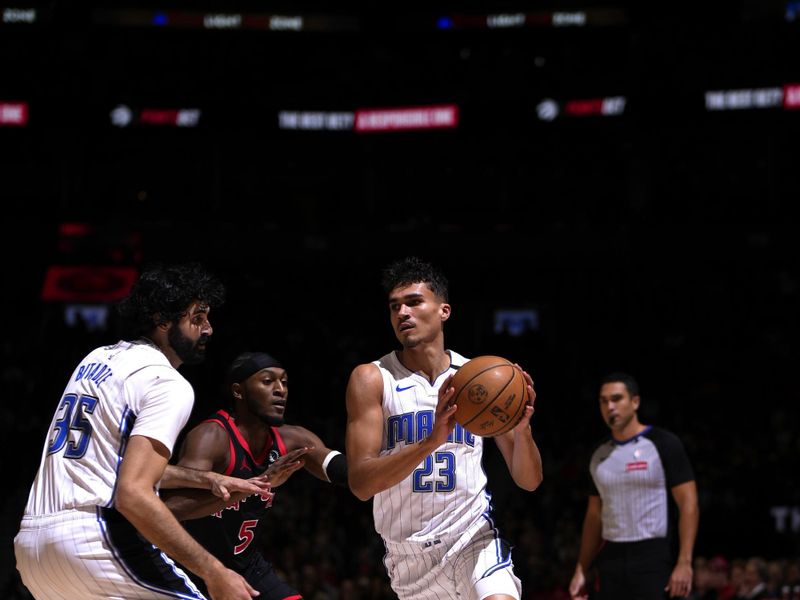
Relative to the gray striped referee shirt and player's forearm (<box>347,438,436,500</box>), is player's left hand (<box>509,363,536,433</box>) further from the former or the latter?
the gray striped referee shirt

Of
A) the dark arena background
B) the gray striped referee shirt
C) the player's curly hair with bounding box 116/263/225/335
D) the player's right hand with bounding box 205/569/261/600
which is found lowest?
the gray striped referee shirt

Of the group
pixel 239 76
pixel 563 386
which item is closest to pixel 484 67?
pixel 239 76

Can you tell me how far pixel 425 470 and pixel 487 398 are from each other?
0.67 m

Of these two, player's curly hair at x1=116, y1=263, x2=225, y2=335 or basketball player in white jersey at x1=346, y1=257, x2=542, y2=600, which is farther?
basketball player in white jersey at x1=346, y1=257, x2=542, y2=600

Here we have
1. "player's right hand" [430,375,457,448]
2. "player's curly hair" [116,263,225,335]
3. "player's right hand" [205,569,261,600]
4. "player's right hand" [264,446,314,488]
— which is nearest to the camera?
"player's right hand" [205,569,261,600]

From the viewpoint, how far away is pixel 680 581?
6.79m

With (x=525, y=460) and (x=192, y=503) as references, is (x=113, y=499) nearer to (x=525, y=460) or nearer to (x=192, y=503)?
(x=192, y=503)

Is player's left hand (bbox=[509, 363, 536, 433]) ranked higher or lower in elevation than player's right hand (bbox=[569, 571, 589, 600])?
higher

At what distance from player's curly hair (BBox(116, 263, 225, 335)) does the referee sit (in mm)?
4261

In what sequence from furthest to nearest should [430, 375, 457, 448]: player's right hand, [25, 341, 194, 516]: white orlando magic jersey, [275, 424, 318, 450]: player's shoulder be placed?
[275, 424, 318, 450]: player's shoulder → [430, 375, 457, 448]: player's right hand → [25, 341, 194, 516]: white orlando magic jersey

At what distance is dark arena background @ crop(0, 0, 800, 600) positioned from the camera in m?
19.4

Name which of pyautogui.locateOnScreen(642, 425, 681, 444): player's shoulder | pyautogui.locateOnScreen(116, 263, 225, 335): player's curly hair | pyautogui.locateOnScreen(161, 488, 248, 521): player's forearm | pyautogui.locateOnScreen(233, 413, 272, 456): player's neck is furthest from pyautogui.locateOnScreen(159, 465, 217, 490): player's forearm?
pyautogui.locateOnScreen(642, 425, 681, 444): player's shoulder

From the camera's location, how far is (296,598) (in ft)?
17.3

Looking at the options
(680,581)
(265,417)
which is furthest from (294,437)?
(680,581)
